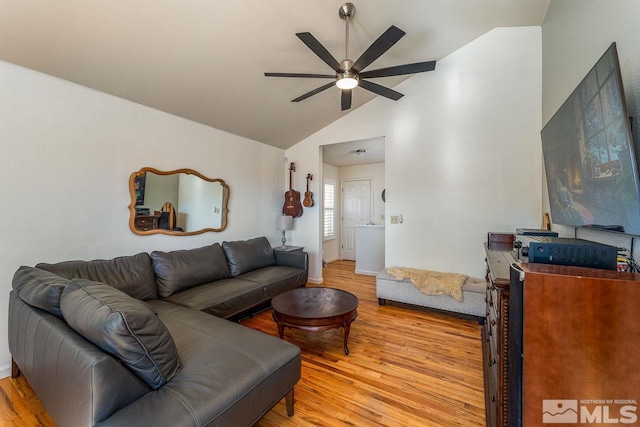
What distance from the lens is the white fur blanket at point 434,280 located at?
2.93 metres

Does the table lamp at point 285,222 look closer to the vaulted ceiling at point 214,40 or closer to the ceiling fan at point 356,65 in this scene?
the vaulted ceiling at point 214,40

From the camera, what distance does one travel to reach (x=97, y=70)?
2164 mm

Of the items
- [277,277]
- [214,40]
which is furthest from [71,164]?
[277,277]

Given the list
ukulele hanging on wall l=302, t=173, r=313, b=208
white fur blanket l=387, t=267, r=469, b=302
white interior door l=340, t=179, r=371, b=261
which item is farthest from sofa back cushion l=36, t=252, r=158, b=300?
white interior door l=340, t=179, r=371, b=261

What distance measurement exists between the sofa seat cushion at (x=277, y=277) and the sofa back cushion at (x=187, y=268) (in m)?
0.31

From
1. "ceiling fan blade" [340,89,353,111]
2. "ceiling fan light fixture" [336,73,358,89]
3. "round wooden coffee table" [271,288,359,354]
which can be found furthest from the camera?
"ceiling fan blade" [340,89,353,111]

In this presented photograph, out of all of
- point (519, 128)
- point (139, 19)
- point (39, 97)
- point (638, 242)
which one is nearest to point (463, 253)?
point (519, 128)

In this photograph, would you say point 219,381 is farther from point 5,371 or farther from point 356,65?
point 356,65

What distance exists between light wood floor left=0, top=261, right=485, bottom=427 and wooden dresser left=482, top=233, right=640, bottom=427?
3.24 ft

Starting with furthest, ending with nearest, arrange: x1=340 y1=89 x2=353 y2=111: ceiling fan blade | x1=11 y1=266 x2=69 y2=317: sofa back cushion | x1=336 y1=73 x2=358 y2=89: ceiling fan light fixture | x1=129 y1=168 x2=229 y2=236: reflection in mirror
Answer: x1=129 y1=168 x2=229 y2=236: reflection in mirror
x1=340 y1=89 x2=353 y2=111: ceiling fan blade
x1=336 y1=73 x2=358 y2=89: ceiling fan light fixture
x1=11 y1=266 x2=69 y2=317: sofa back cushion

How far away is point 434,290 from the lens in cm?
301

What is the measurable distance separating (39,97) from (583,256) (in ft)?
11.8

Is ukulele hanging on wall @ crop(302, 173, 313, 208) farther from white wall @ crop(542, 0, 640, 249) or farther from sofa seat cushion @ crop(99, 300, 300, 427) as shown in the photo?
white wall @ crop(542, 0, 640, 249)

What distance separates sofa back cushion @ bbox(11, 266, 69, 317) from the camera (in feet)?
4.55
